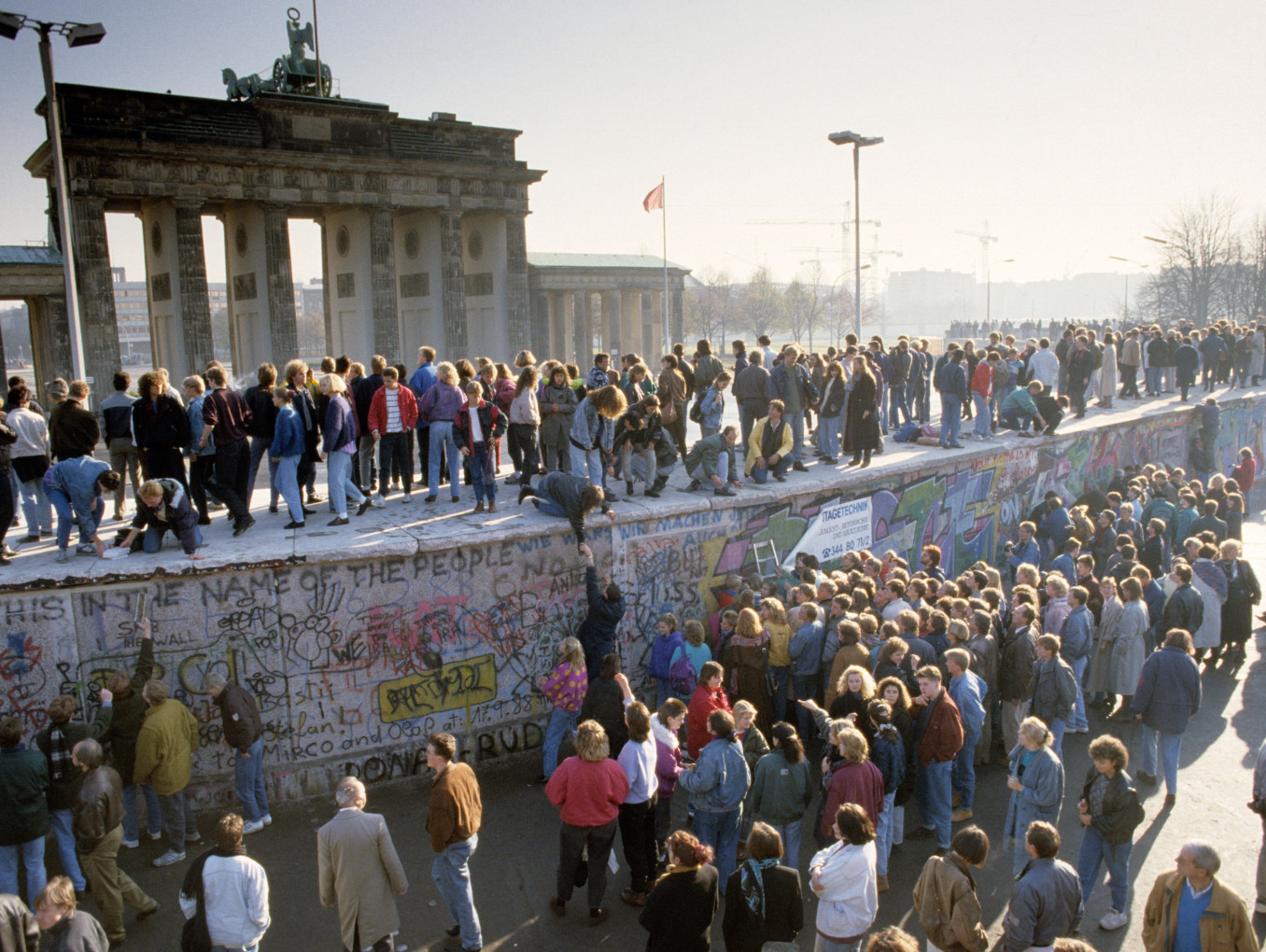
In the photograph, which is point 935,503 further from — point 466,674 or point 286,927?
point 286,927

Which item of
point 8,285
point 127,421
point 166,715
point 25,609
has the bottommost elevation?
point 166,715

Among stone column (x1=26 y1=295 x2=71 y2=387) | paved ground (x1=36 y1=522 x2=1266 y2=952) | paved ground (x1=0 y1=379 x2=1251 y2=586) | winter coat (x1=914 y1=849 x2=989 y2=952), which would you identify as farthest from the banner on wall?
stone column (x1=26 y1=295 x2=71 y2=387)

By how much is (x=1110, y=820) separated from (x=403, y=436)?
9.42m

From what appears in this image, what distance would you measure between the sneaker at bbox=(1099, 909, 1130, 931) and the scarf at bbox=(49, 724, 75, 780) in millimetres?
8684

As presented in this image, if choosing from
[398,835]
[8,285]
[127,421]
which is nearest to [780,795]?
[398,835]

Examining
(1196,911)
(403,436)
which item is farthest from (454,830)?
(403,436)

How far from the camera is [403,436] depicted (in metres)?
12.7

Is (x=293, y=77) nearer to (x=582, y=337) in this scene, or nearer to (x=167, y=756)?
(x=582, y=337)

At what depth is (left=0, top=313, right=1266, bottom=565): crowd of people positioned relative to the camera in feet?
32.6

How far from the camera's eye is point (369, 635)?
10.1 metres

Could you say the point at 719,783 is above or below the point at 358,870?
above

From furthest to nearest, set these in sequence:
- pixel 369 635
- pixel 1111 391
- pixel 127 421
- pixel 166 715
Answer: pixel 1111 391 → pixel 127 421 → pixel 369 635 → pixel 166 715

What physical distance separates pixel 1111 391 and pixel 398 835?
21.2 m

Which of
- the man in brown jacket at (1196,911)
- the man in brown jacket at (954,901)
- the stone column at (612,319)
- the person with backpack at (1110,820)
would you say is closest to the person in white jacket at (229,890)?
the man in brown jacket at (954,901)
